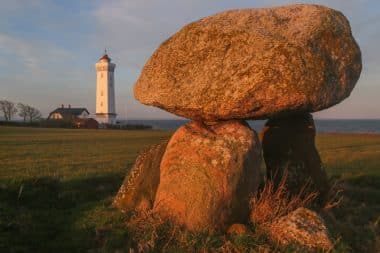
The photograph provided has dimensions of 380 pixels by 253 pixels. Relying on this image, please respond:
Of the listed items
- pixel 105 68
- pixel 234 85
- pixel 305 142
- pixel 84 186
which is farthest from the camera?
pixel 105 68

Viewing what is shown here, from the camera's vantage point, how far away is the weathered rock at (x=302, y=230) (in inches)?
298

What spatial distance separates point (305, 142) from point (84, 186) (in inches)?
261

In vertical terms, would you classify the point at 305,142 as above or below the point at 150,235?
above

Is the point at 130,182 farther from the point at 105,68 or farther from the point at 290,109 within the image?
the point at 105,68

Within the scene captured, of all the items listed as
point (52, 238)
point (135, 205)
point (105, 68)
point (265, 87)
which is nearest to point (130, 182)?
point (135, 205)

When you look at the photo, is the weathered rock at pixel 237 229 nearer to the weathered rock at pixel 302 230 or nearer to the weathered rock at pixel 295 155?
the weathered rock at pixel 302 230

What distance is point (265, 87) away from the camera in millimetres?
8781

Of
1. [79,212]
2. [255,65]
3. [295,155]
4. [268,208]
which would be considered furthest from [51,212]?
[295,155]

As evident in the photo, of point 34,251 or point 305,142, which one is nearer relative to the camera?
point 34,251

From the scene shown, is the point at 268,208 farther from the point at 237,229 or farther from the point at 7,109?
the point at 7,109

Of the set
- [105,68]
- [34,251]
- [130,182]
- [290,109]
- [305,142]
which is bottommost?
[34,251]

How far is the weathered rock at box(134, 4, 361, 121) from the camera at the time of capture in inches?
343

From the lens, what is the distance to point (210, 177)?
8.86m

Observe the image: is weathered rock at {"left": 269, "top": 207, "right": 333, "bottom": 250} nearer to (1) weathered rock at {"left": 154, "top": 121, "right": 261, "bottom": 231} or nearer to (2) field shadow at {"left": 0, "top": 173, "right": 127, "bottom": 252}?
(1) weathered rock at {"left": 154, "top": 121, "right": 261, "bottom": 231}
